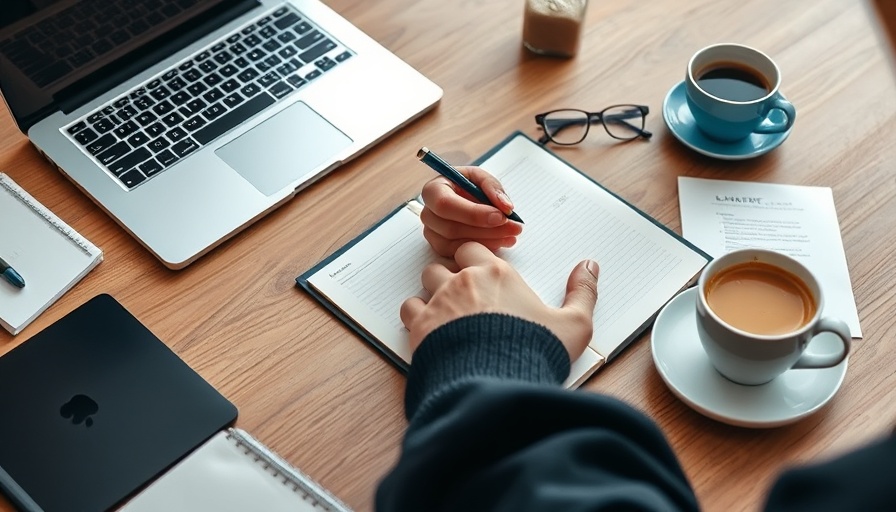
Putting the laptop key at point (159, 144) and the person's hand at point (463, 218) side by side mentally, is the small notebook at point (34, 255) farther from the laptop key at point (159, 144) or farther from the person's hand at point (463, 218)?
the person's hand at point (463, 218)

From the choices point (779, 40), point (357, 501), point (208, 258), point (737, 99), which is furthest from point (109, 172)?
point (779, 40)

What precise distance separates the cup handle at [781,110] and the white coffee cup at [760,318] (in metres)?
0.25

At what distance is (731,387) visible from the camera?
896 millimetres

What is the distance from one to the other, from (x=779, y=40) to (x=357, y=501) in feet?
2.64

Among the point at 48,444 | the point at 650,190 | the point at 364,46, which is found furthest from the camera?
the point at 364,46

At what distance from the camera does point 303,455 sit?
874 millimetres

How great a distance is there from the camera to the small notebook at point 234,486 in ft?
2.69

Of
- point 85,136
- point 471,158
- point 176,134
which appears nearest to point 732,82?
point 471,158

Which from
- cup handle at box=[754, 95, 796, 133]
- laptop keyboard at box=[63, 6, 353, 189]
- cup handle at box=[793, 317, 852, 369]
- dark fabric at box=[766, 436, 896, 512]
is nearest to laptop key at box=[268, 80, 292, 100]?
laptop keyboard at box=[63, 6, 353, 189]

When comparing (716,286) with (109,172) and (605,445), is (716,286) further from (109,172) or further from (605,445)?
(109,172)

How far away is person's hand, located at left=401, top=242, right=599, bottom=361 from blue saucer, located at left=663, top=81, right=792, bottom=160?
24 cm

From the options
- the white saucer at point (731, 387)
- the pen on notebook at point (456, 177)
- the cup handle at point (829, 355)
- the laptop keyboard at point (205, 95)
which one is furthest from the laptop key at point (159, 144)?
the cup handle at point (829, 355)

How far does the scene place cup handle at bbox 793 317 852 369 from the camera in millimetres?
837

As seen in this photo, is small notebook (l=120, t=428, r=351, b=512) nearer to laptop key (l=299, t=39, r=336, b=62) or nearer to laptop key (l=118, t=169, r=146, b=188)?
laptop key (l=118, t=169, r=146, b=188)
